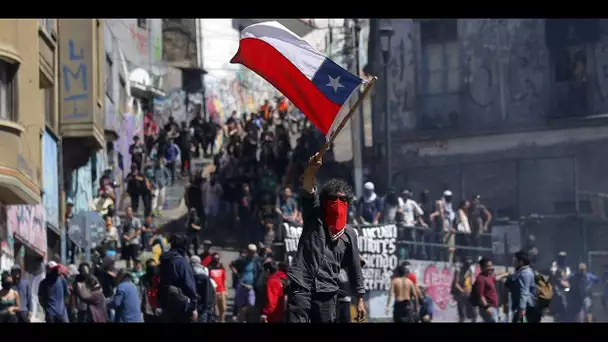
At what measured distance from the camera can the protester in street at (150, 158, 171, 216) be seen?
82.6 ft

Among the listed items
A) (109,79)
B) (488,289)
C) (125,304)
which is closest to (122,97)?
(109,79)

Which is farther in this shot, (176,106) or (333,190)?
(176,106)

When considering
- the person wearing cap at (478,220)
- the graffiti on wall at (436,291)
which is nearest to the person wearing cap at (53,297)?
the graffiti on wall at (436,291)

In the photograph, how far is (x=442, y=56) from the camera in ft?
106

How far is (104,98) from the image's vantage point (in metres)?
28.5

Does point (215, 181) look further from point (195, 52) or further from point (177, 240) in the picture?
point (177, 240)

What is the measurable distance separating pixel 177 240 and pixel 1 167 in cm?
809

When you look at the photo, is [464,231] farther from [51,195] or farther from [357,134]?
[51,195]

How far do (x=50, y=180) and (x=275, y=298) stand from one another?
9.90 metres

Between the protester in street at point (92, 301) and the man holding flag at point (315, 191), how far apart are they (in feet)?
24.4

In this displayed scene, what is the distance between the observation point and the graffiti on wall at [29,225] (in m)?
23.3

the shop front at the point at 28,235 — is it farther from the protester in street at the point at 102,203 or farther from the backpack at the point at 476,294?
the backpack at the point at 476,294

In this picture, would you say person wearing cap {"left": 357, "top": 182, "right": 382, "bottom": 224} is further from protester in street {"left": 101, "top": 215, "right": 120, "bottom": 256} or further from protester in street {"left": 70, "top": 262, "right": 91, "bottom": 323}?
protester in street {"left": 70, "top": 262, "right": 91, "bottom": 323}
